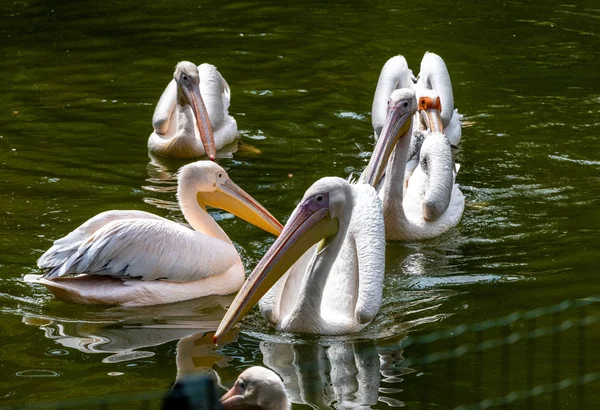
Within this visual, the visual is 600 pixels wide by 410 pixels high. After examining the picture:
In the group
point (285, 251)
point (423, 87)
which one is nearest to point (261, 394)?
point (285, 251)

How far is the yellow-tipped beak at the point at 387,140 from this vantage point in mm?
6688

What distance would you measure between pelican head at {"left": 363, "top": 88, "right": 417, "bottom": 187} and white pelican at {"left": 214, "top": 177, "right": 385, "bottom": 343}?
1.24m

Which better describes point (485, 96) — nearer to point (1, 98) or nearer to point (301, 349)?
point (1, 98)

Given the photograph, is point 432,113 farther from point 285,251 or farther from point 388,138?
point 285,251

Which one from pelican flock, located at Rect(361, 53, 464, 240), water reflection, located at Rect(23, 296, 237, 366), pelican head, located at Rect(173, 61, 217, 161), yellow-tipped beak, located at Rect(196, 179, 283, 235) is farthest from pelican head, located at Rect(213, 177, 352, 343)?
pelican head, located at Rect(173, 61, 217, 161)

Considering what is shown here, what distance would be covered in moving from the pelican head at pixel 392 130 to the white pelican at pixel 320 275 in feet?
4.08

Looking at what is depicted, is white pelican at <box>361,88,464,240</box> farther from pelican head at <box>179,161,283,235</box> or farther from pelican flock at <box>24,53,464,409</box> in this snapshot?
pelican head at <box>179,161,283,235</box>

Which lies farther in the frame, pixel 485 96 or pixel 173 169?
pixel 485 96

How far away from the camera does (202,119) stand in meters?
7.96

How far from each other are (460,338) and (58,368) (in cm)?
179

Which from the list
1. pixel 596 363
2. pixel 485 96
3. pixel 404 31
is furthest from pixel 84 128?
pixel 596 363

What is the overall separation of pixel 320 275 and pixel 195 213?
1.14m

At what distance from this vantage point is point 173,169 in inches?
315

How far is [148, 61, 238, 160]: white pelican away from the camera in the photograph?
802 cm
